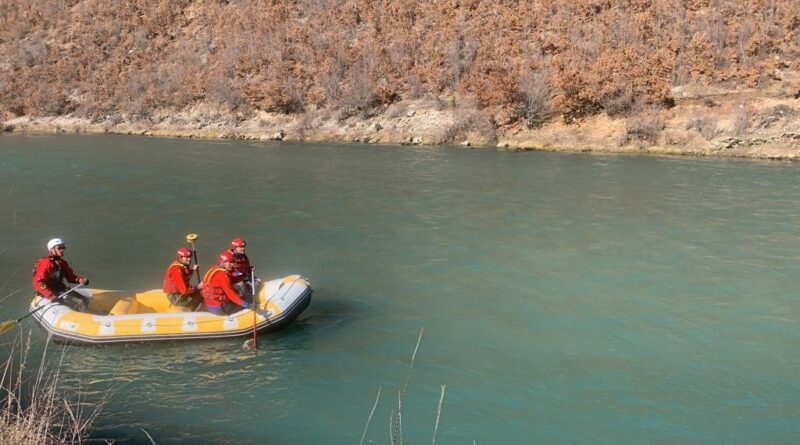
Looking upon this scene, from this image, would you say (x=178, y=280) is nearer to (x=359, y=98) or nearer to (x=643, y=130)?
(x=643, y=130)

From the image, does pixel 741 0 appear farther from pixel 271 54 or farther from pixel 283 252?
pixel 283 252

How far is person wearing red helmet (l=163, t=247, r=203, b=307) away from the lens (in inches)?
387

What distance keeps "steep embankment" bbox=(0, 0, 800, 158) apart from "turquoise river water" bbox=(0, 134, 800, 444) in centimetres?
762

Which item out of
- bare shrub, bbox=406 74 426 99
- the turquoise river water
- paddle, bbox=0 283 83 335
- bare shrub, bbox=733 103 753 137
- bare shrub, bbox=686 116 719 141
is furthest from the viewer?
bare shrub, bbox=406 74 426 99

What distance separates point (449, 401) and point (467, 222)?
9090 mm

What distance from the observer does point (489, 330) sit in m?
9.84

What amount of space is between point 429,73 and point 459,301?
2696 centimetres

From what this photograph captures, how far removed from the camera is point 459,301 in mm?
11062

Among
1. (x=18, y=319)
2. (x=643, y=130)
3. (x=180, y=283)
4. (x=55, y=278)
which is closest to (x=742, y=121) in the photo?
(x=643, y=130)

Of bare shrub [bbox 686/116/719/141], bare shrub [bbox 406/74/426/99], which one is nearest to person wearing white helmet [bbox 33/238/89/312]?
bare shrub [bbox 686/116/719/141]

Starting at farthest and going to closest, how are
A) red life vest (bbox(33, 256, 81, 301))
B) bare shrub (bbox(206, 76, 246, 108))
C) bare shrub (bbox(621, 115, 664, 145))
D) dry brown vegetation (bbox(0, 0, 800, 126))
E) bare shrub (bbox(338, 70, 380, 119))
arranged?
bare shrub (bbox(206, 76, 246, 108)) → bare shrub (bbox(338, 70, 380, 119)) → dry brown vegetation (bbox(0, 0, 800, 126)) → bare shrub (bbox(621, 115, 664, 145)) → red life vest (bbox(33, 256, 81, 301))

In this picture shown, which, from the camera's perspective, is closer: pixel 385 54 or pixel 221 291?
pixel 221 291

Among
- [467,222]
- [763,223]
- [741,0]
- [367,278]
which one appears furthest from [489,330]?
[741,0]

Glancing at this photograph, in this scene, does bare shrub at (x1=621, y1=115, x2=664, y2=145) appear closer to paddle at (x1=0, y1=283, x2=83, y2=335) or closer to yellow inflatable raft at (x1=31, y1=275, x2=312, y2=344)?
yellow inflatable raft at (x1=31, y1=275, x2=312, y2=344)
